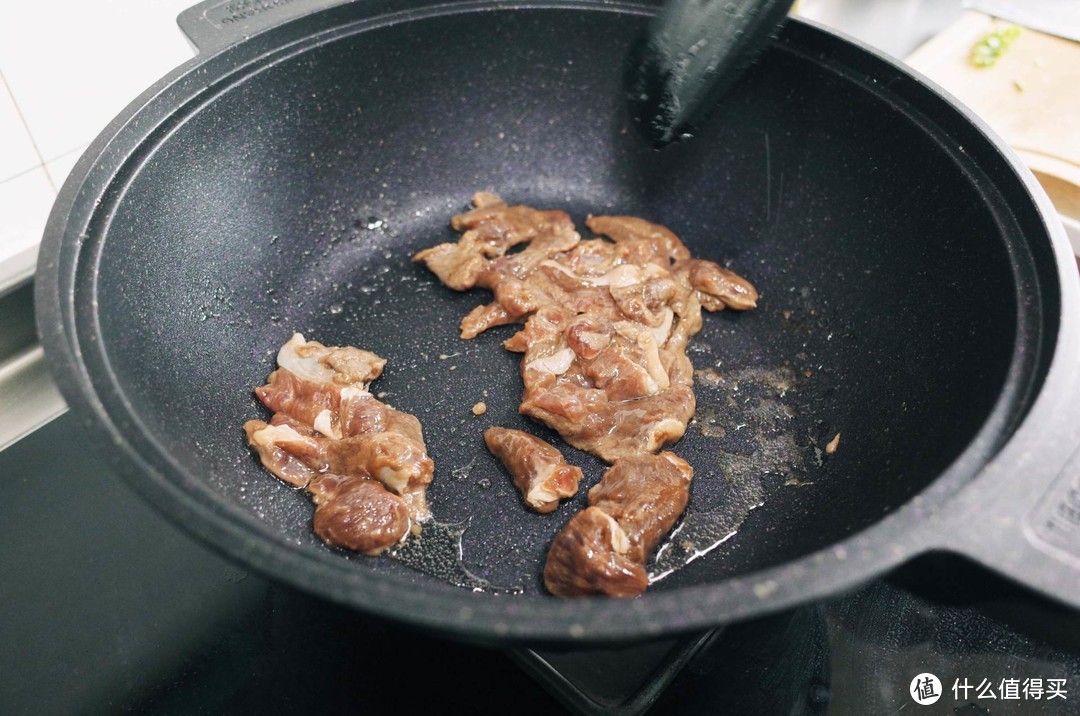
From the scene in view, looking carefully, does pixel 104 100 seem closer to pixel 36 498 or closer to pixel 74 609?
pixel 36 498

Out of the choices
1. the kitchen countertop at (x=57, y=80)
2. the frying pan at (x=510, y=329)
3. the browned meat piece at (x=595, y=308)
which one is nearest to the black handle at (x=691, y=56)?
the frying pan at (x=510, y=329)

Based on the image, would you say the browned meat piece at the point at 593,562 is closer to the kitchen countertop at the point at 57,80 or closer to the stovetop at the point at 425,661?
the stovetop at the point at 425,661

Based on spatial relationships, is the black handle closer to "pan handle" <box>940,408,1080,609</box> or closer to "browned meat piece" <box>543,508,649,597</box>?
"browned meat piece" <box>543,508,649,597</box>

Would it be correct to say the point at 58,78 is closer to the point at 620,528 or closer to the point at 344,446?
the point at 344,446

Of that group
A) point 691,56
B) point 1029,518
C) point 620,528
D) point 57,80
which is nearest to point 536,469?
point 620,528

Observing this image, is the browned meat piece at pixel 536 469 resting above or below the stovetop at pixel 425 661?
above

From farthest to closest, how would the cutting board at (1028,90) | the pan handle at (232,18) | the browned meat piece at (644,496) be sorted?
the cutting board at (1028,90)
the pan handle at (232,18)
the browned meat piece at (644,496)

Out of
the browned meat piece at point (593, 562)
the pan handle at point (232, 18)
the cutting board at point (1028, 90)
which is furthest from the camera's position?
the cutting board at point (1028, 90)

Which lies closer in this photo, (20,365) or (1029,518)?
(1029,518)
